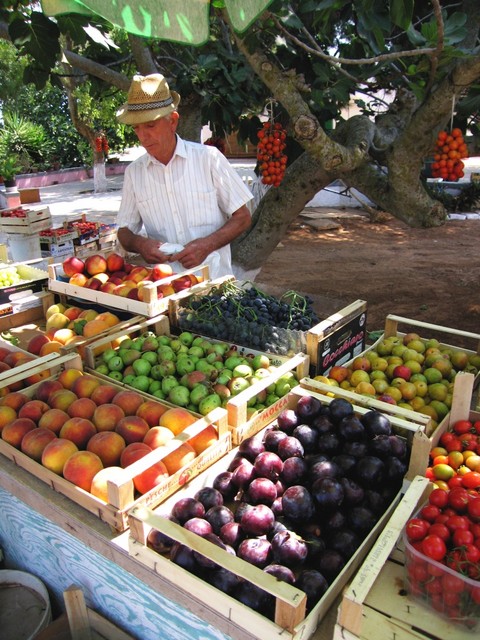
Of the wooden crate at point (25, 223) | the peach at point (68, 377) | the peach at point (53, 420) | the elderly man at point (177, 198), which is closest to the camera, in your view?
the peach at point (53, 420)

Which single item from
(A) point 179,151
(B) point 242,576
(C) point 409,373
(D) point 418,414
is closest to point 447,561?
(B) point 242,576

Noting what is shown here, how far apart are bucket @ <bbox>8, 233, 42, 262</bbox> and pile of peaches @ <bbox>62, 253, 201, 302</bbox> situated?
3.49 metres

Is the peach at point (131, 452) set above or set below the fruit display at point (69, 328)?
below

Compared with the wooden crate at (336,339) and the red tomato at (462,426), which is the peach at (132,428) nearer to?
the wooden crate at (336,339)

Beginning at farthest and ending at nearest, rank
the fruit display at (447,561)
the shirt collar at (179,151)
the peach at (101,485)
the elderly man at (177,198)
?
the shirt collar at (179,151), the elderly man at (177,198), the peach at (101,485), the fruit display at (447,561)

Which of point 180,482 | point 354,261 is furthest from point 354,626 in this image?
point 354,261

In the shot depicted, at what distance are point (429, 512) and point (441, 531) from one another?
0.10 metres

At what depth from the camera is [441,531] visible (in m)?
1.41

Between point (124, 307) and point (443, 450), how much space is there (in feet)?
6.01

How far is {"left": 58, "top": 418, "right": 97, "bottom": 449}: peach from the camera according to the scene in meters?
1.98

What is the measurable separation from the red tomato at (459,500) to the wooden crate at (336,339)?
1.01 m

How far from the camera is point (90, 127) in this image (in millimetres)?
14742

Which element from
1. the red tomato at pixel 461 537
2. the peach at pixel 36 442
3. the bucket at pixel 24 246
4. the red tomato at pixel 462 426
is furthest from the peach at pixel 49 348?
the bucket at pixel 24 246

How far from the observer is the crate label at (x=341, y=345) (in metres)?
2.51
